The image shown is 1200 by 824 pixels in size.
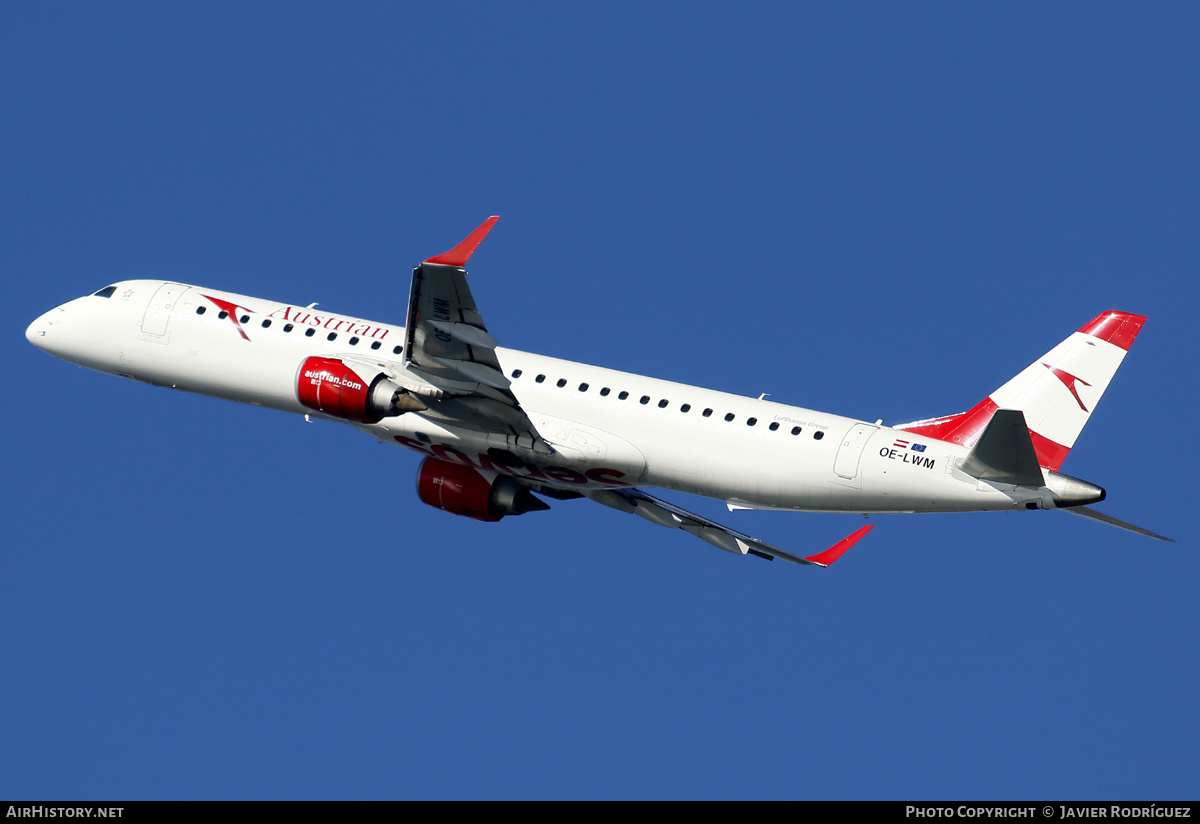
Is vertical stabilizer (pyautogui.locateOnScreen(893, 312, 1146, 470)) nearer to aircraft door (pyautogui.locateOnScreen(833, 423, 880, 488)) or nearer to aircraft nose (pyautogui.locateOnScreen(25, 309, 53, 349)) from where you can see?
aircraft door (pyautogui.locateOnScreen(833, 423, 880, 488))

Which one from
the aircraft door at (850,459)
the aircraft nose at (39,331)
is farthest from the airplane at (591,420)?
the aircraft nose at (39,331)

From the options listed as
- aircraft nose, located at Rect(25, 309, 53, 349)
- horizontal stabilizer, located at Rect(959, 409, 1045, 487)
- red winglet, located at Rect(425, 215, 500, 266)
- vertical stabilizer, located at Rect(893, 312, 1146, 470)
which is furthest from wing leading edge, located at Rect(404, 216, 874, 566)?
aircraft nose, located at Rect(25, 309, 53, 349)

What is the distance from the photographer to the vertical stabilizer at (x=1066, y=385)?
39.5m

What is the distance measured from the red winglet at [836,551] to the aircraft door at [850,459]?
602 cm

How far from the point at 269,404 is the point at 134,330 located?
5.22 metres

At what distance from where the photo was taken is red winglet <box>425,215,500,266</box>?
37312 mm

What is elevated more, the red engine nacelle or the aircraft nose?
the aircraft nose

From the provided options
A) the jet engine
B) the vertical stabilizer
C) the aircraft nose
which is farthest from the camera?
the aircraft nose

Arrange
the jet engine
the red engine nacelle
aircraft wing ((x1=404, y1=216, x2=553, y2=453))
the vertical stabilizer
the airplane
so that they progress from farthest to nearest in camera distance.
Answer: the red engine nacelle < the jet engine < the vertical stabilizer < the airplane < aircraft wing ((x1=404, y1=216, x2=553, y2=453))

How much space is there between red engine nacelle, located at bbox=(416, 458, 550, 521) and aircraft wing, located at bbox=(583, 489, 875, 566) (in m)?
2.20

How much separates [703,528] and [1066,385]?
11.7m
